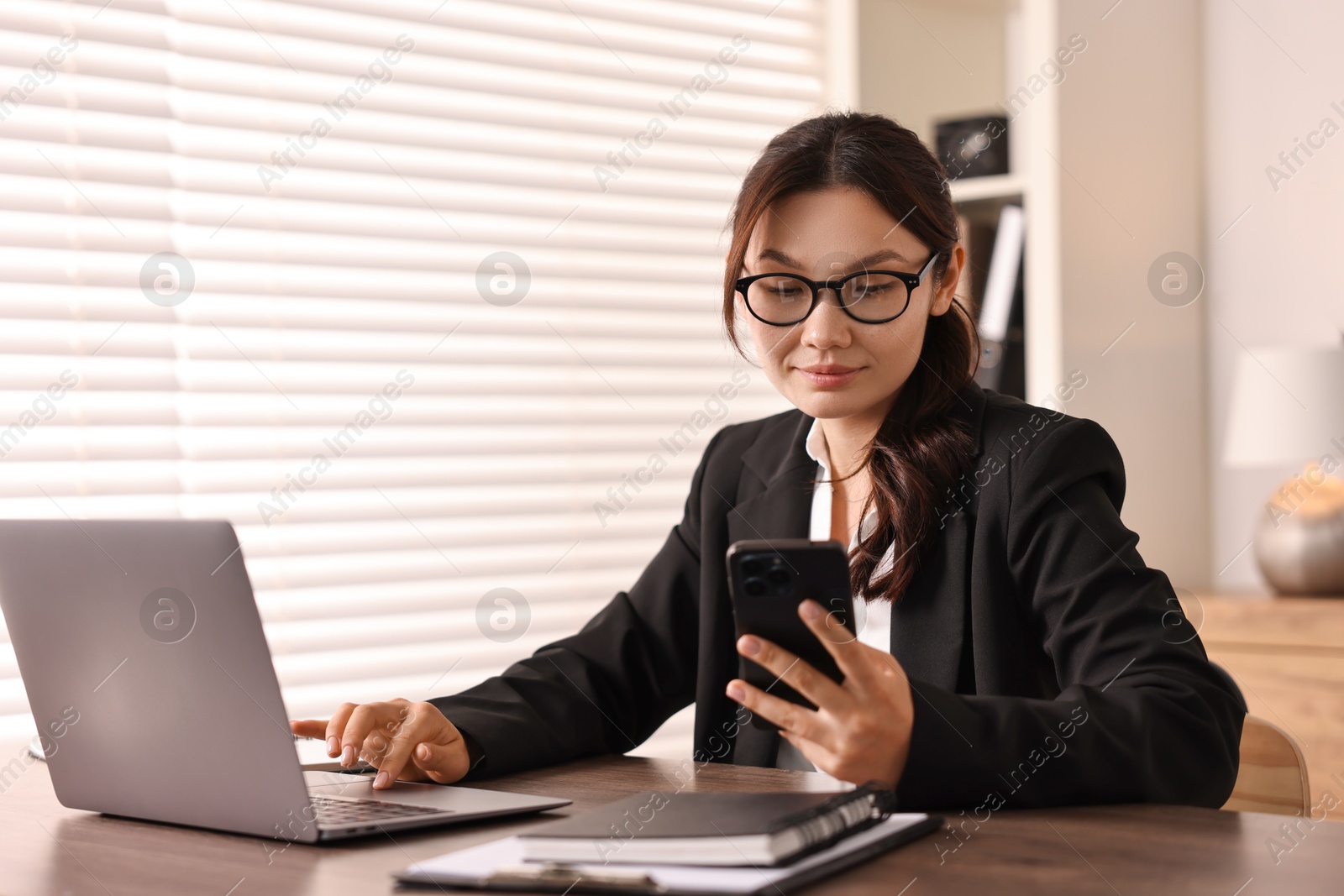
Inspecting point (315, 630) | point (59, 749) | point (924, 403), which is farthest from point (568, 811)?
point (315, 630)

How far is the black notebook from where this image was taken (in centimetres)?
84

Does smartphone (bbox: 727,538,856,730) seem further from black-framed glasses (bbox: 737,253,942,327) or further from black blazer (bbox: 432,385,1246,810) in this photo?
black-framed glasses (bbox: 737,253,942,327)

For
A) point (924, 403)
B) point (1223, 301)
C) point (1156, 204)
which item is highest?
point (1156, 204)

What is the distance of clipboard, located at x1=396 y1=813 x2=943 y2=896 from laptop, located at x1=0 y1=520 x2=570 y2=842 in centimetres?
15

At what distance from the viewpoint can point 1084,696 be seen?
3.77ft

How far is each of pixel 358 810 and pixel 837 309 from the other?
802 millimetres

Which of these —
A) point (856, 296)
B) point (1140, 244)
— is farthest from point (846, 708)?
point (1140, 244)

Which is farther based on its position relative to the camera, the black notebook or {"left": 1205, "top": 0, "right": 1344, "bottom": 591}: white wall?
{"left": 1205, "top": 0, "right": 1344, "bottom": 591}: white wall

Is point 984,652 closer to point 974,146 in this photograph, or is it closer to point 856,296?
point 856,296

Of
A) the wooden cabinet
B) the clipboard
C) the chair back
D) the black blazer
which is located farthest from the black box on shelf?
the clipboard

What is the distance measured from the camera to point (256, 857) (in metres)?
0.98

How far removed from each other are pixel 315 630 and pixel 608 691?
40.9 inches

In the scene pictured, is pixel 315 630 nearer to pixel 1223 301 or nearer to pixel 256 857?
pixel 256 857

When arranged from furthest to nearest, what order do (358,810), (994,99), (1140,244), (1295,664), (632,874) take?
(994,99) → (1140,244) → (1295,664) → (358,810) → (632,874)
